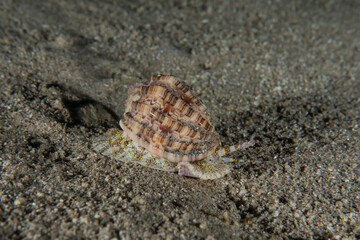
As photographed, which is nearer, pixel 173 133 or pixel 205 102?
pixel 173 133

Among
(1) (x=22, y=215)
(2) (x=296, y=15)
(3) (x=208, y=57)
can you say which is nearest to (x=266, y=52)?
(3) (x=208, y=57)

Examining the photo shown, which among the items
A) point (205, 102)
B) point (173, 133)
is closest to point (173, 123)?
point (173, 133)

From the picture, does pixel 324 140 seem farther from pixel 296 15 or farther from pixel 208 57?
pixel 296 15

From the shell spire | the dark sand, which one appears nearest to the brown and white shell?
the shell spire

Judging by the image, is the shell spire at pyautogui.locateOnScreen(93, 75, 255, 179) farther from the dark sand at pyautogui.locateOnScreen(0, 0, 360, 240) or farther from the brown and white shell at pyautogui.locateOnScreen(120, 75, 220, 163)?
the dark sand at pyautogui.locateOnScreen(0, 0, 360, 240)

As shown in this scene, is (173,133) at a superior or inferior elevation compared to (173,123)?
inferior

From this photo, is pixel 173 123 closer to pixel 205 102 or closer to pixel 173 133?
pixel 173 133

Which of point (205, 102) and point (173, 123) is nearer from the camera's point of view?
point (173, 123)
